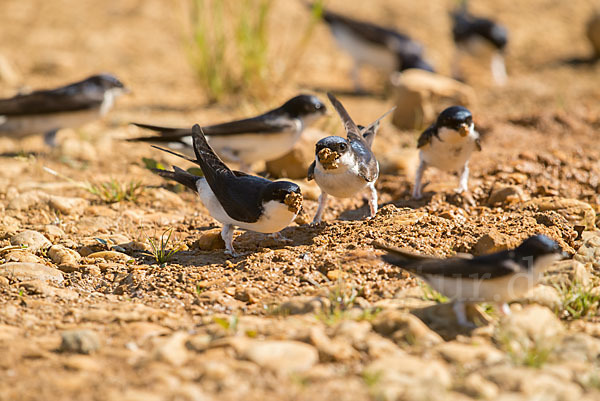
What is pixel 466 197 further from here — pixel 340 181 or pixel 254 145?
pixel 254 145

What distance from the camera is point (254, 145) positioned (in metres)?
6.61

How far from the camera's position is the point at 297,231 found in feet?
A: 17.7

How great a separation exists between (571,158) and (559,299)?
3.13 metres

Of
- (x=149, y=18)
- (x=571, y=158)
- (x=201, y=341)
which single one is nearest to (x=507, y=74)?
(x=571, y=158)

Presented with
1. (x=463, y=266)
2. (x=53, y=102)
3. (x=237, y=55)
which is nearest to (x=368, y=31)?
(x=237, y=55)

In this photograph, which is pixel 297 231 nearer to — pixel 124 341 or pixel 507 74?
pixel 124 341

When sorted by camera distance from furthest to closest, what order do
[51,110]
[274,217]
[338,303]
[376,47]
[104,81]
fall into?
[376,47]
[104,81]
[51,110]
[274,217]
[338,303]

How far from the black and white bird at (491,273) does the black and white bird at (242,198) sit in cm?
118

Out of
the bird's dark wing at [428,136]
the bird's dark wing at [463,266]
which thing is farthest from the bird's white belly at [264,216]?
the bird's dark wing at [428,136]

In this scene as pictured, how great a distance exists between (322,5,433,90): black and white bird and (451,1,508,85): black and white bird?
2.51 feet

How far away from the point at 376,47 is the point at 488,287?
8065 mm

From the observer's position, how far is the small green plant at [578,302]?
13.1 ft

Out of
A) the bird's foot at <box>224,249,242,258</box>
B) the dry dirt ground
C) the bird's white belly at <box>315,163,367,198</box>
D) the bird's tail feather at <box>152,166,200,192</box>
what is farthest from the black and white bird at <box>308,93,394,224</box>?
the bird's tail feather at <box>152,166,200,192</box>

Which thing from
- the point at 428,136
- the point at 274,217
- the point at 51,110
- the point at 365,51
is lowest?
the point at 274,217
